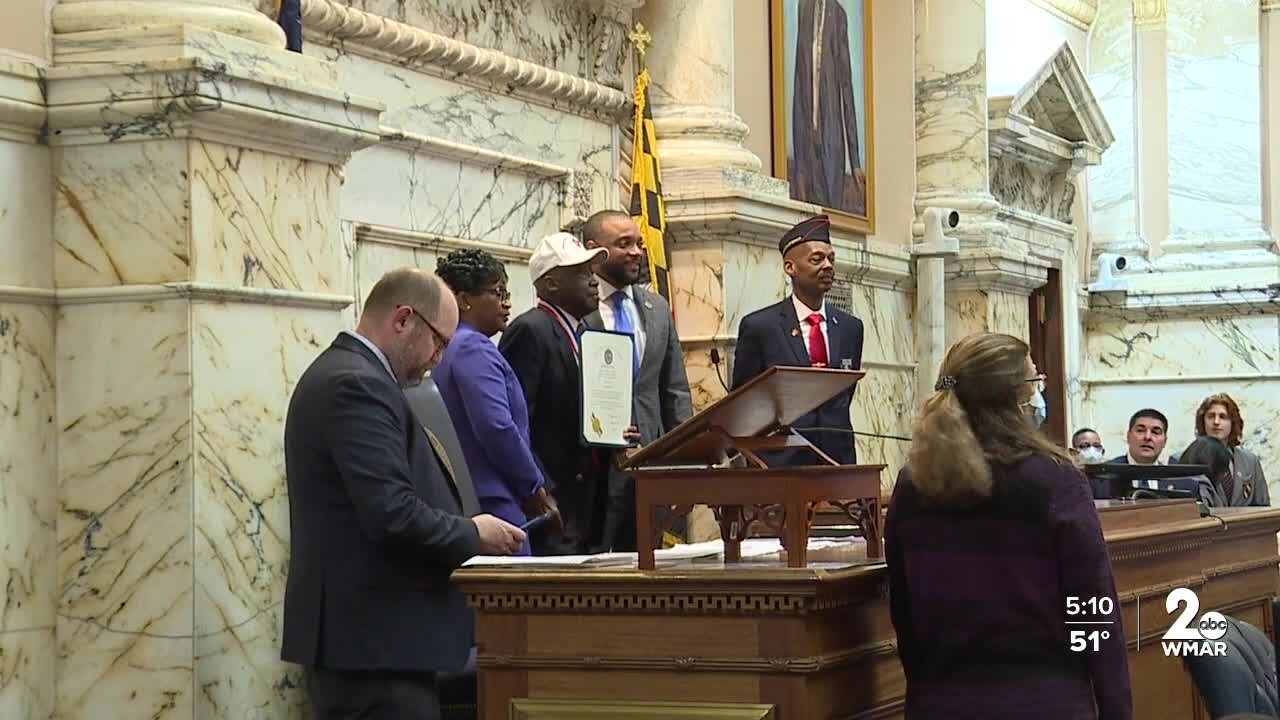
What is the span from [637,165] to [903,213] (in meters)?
4.13

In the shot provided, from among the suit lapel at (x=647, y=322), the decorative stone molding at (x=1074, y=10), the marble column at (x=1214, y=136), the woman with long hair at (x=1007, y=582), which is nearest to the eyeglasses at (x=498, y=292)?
the suit lapel at (x=647, y=322)

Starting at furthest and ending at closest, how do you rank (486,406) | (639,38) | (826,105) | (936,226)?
(936,226) → (826,105) → (639,38) → (486,406)

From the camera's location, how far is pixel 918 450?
427 centimetres

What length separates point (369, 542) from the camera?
473cm

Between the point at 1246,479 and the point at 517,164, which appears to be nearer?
the point at 517,164

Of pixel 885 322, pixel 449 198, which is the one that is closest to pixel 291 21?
pixel 449 198

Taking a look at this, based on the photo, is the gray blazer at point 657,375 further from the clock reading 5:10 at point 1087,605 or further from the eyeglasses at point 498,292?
the clock reading 5:10 at point 1087,605

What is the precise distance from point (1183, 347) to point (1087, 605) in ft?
43.3

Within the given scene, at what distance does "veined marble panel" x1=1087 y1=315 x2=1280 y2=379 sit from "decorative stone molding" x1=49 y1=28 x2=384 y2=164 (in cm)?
1224

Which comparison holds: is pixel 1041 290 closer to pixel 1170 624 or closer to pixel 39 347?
pixel 1170 624

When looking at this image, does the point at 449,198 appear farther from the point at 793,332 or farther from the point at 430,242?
the point at 793,332

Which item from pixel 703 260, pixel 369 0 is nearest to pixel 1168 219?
pixel 703 260

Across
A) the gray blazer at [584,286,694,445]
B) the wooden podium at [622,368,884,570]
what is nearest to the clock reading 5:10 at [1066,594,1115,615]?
the wooden podium at [622,368,884,570]

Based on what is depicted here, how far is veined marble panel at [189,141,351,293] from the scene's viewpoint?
550 centimetres
